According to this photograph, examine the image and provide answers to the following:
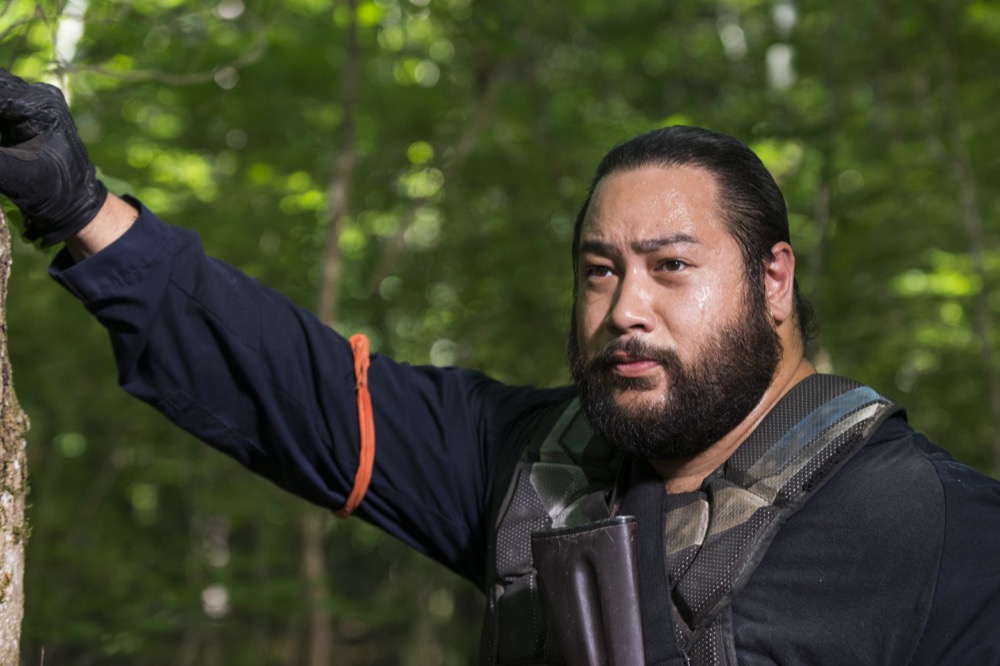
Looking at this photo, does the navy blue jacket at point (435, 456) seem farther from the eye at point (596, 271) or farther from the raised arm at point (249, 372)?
the eye at point (596, 271)

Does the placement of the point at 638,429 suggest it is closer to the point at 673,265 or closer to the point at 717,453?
the point at 717,453

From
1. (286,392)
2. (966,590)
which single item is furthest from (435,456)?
(966,590)

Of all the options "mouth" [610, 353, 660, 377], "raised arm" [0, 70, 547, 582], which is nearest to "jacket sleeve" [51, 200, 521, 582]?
"raised arm" [0, 70, 547, 582]

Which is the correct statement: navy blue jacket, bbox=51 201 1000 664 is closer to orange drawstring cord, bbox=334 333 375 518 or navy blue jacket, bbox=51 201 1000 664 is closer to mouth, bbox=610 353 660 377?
orange drawstring cord, bbox=334 333 375 518

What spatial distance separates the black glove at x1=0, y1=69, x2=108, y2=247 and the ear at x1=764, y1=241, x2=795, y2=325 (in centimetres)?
148

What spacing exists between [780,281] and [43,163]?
158 cm

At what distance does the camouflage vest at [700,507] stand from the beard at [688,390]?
10 cm

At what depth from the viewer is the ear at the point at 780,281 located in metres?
2.25

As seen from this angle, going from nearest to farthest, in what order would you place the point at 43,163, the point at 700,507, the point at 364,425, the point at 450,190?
the point at 43,163 < the point at 700,507 < the point at 364,425 < the point at 450,190

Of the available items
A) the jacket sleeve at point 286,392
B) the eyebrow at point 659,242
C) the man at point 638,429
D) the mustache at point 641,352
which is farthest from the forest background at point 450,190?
the eyebrow at point 659,242

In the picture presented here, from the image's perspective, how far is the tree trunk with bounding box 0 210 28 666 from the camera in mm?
1715

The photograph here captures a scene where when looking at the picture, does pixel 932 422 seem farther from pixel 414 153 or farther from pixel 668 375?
pixel 668 375

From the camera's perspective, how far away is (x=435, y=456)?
8.28 feet

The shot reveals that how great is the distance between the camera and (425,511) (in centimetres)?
252
